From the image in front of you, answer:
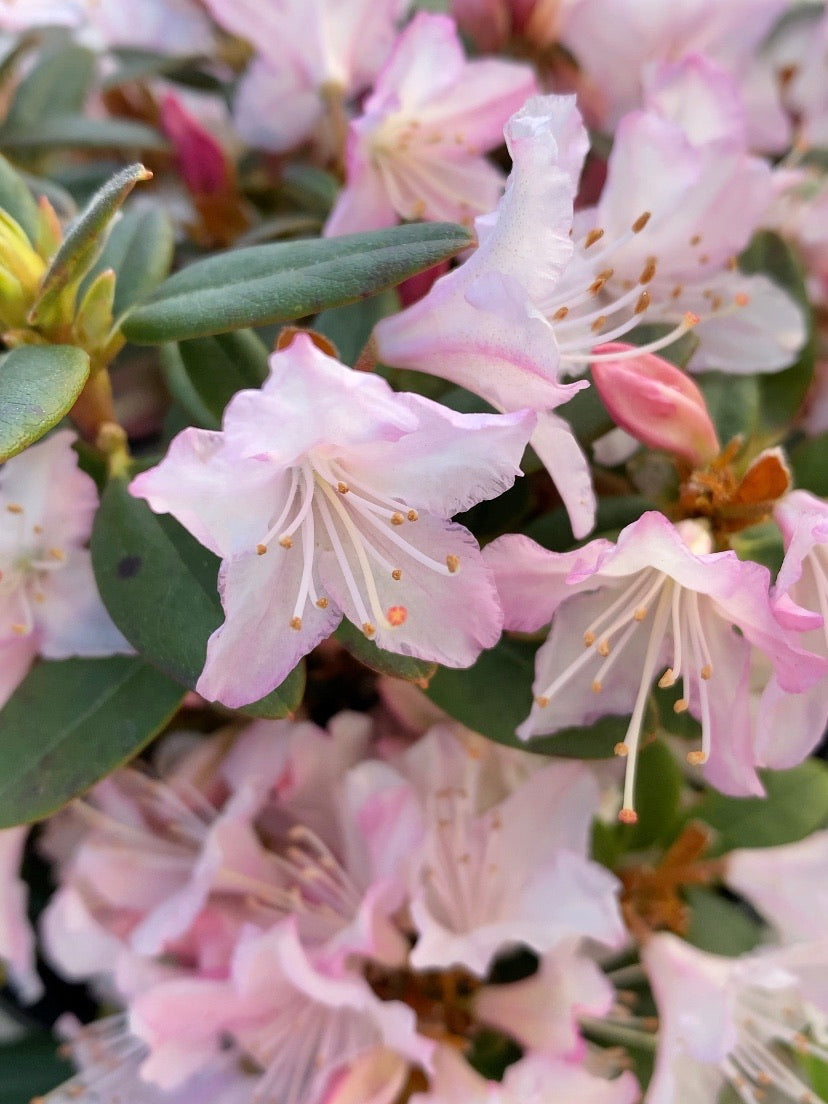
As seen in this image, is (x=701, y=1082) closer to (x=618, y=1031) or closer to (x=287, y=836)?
(x=618, y=1031)

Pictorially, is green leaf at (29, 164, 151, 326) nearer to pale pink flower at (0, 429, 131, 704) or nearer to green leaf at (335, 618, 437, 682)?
pale pink flower at (0, 429, 131, 704)

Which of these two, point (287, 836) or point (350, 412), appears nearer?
point (350, 412)

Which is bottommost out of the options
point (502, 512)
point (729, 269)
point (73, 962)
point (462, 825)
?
point (73, 962)

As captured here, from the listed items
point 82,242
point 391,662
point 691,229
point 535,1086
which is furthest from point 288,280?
point 535,1086

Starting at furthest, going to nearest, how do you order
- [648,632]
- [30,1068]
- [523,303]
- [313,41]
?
[30,1068]
[313,41]
[648,632]
[523,303]

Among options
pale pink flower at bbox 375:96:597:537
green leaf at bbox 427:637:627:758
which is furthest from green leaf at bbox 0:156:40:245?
green leaf at bbox 427:637:627:758

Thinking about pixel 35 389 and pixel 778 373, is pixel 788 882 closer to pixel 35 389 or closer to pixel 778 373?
pixel 778 373

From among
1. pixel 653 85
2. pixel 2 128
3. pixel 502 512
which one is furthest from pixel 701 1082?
pixel 2 128
